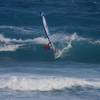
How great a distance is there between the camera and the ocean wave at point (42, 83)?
48.4ft

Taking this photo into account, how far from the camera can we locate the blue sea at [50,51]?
14680mm

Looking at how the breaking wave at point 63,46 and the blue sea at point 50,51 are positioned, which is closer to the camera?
the blue sea at point 50,51

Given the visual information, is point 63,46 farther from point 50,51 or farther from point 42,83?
point 42,83

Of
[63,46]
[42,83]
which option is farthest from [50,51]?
[42,83]

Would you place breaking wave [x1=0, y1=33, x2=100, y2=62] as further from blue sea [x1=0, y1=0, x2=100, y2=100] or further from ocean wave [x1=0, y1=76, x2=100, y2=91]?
ocean wave [x1=0, y1=76, x2=100, y2=91]

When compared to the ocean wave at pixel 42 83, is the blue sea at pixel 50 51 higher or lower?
lower

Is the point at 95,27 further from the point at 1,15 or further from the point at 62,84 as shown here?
the point at 62,84

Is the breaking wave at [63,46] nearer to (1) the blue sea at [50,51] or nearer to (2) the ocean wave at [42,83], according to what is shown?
(1) the blue sea at [50,51]

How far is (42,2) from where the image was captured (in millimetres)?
31641

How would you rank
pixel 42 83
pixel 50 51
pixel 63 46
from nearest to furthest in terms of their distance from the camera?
pixel 42 83, pixel 50 51, pixel 63 46

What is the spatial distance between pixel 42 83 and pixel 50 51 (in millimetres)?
6078

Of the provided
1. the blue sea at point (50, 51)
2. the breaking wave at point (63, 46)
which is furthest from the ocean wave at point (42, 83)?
the breaking wave at point (63, 46)

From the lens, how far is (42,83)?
1512 centimetres

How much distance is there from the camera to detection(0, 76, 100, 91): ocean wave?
14.8m
